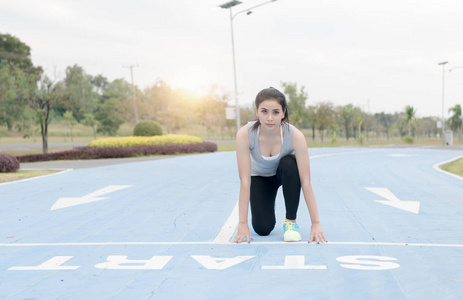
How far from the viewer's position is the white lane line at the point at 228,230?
16.5ft

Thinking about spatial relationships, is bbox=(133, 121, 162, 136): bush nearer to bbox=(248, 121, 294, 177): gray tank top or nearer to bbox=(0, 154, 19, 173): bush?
bbox=(0, 154, 19, 173): bush

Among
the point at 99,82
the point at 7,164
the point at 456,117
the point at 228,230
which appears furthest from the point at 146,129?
the point at 99,82

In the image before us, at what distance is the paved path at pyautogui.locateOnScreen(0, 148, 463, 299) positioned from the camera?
3369 millimetres

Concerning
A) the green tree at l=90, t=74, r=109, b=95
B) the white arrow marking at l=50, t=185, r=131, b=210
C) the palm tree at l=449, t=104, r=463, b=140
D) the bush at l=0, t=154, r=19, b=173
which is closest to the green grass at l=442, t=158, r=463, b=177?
the white arrow marking at l=50, t=185, r=131, b=210

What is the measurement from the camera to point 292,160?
184 inches

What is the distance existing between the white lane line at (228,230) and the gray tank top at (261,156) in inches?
31.3

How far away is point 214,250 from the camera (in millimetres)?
4523

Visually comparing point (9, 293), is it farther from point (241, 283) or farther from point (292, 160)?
point (292, 160)

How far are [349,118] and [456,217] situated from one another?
255ft

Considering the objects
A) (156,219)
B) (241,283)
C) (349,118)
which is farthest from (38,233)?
(349,118)

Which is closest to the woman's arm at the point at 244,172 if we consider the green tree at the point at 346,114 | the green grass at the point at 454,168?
the green grass at the point at 454,168

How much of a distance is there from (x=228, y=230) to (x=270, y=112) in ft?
5.79

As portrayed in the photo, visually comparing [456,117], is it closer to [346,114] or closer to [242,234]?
[346,114]

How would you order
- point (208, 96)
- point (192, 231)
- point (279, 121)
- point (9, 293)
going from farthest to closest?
Result: point (208, 96) < point (192, 231) < point (279, 121) < point (9, 293)
